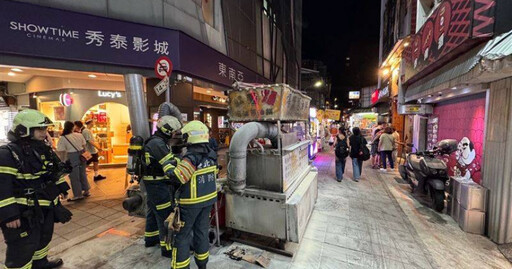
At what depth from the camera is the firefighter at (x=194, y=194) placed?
2.80m

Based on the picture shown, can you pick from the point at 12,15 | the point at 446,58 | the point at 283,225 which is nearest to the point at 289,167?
the point at 283,225

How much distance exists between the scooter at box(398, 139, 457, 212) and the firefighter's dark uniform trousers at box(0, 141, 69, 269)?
798cm

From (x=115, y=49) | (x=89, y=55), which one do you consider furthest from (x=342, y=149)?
(x=89, y=55)

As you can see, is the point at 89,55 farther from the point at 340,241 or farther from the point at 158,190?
the point at 340,241

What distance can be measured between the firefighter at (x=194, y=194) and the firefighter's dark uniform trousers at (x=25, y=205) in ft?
5.84

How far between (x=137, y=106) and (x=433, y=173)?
8.16m

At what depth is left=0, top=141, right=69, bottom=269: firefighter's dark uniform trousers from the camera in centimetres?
248

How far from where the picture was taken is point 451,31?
4.99 m

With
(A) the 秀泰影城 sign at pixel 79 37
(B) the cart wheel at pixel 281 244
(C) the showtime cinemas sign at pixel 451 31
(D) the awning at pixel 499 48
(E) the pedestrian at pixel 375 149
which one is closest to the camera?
(D) the awning at pixel 499 48

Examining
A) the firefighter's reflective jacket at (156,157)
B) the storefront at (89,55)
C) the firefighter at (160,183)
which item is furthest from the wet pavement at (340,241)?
the storefront at (89,55)

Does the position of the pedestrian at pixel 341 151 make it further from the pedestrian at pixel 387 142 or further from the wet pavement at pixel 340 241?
the pedestrian at pixel 387 142

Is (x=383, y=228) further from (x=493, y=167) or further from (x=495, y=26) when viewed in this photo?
(x=495, y=26)

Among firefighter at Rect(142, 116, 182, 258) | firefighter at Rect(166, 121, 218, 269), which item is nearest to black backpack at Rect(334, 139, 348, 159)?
firefighter at Rect(166, 121, 218, 269)

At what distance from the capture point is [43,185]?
2848 mm
